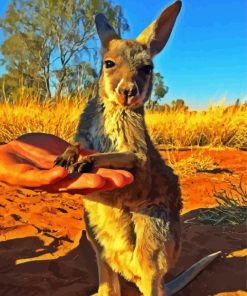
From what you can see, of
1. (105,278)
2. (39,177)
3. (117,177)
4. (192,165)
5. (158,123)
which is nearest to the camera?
(39,177)

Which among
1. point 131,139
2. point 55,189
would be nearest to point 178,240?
point 131,139

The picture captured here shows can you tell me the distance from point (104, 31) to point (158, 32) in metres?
0.48

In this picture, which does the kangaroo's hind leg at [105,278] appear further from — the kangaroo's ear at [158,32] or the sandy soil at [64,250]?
the kangaroo's ear at [158,32]

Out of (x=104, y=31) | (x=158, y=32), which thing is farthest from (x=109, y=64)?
(x=158, y=32)

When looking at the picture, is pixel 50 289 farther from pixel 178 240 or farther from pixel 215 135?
pixel 215 135

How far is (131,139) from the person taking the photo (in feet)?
11.8

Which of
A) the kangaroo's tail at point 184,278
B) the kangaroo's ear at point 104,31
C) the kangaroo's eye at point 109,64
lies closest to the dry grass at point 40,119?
the kangaroo's ear at point 104,31

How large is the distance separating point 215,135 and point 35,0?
1924cm

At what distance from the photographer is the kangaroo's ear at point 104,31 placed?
13.7 feet

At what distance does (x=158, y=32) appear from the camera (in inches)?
166

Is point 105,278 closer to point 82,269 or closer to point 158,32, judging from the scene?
point 82,269

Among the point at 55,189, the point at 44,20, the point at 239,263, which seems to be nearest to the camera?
the point at 55,189

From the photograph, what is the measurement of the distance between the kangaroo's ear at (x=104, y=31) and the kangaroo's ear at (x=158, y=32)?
0.24 metres

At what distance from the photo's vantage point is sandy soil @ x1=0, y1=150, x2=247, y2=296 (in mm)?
3896
